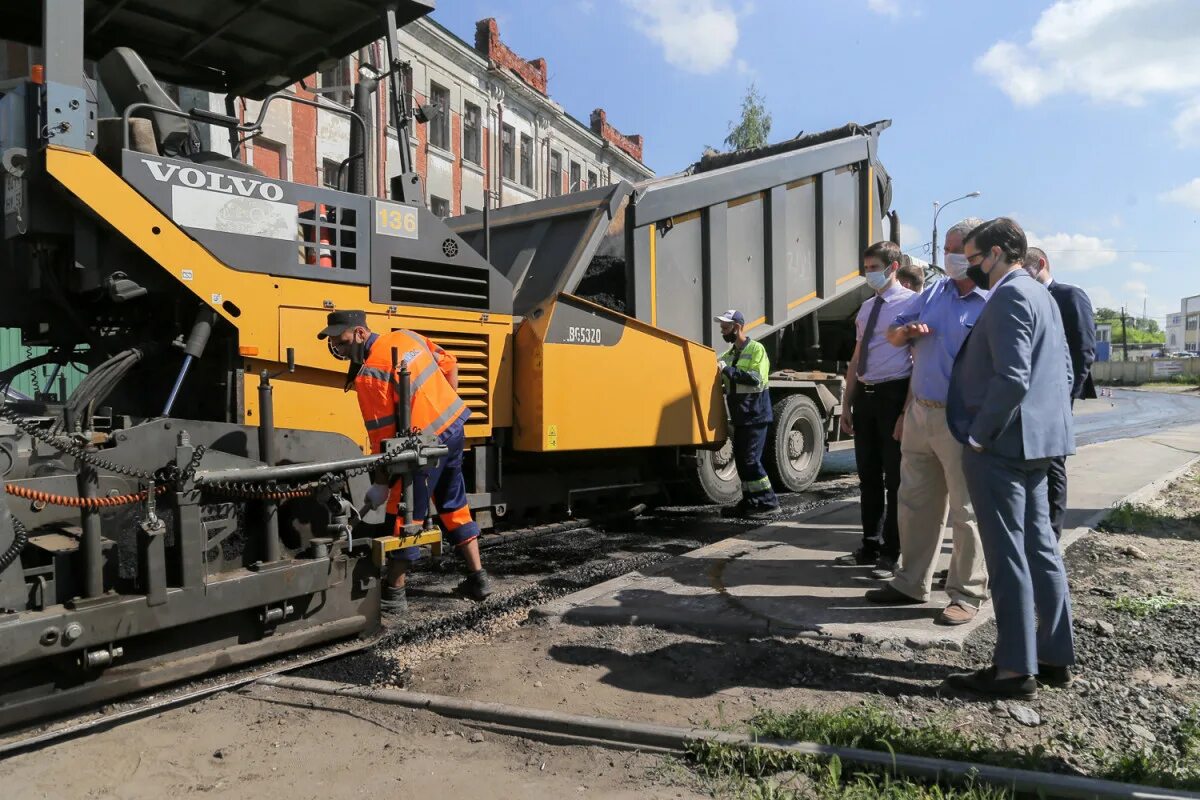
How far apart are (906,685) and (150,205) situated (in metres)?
3.49

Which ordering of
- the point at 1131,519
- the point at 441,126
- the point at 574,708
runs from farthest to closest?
1. the point at 441,126
2. the point at 1131,519
3. the point at 574,708

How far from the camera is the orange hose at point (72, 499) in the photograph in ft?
9.24

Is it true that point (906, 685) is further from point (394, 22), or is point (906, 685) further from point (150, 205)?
point (394, 22)

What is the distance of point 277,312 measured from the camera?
4.07m

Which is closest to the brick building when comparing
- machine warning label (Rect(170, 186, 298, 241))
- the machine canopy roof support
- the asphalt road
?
the asphalt road

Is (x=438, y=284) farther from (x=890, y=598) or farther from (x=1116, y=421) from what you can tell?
(x=1116, y=421)

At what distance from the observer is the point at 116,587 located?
3.04m

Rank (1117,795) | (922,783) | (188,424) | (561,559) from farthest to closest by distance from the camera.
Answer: (561,559) < (188,424) < (922,783) < (1117,795)

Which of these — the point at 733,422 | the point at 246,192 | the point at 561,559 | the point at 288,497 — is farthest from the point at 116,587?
the point at 733,422

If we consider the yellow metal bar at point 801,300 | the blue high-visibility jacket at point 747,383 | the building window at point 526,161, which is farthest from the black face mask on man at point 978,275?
the building window at point 526,161

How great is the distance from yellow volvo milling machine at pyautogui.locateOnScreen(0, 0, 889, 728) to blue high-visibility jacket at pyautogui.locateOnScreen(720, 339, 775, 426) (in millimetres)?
238

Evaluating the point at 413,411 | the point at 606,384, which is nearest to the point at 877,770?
the point at 413,411

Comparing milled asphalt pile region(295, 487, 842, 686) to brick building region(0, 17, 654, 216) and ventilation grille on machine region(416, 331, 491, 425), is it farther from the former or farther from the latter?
brick building region(0, 17, 654, 216)

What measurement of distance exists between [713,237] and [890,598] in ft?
12.3
